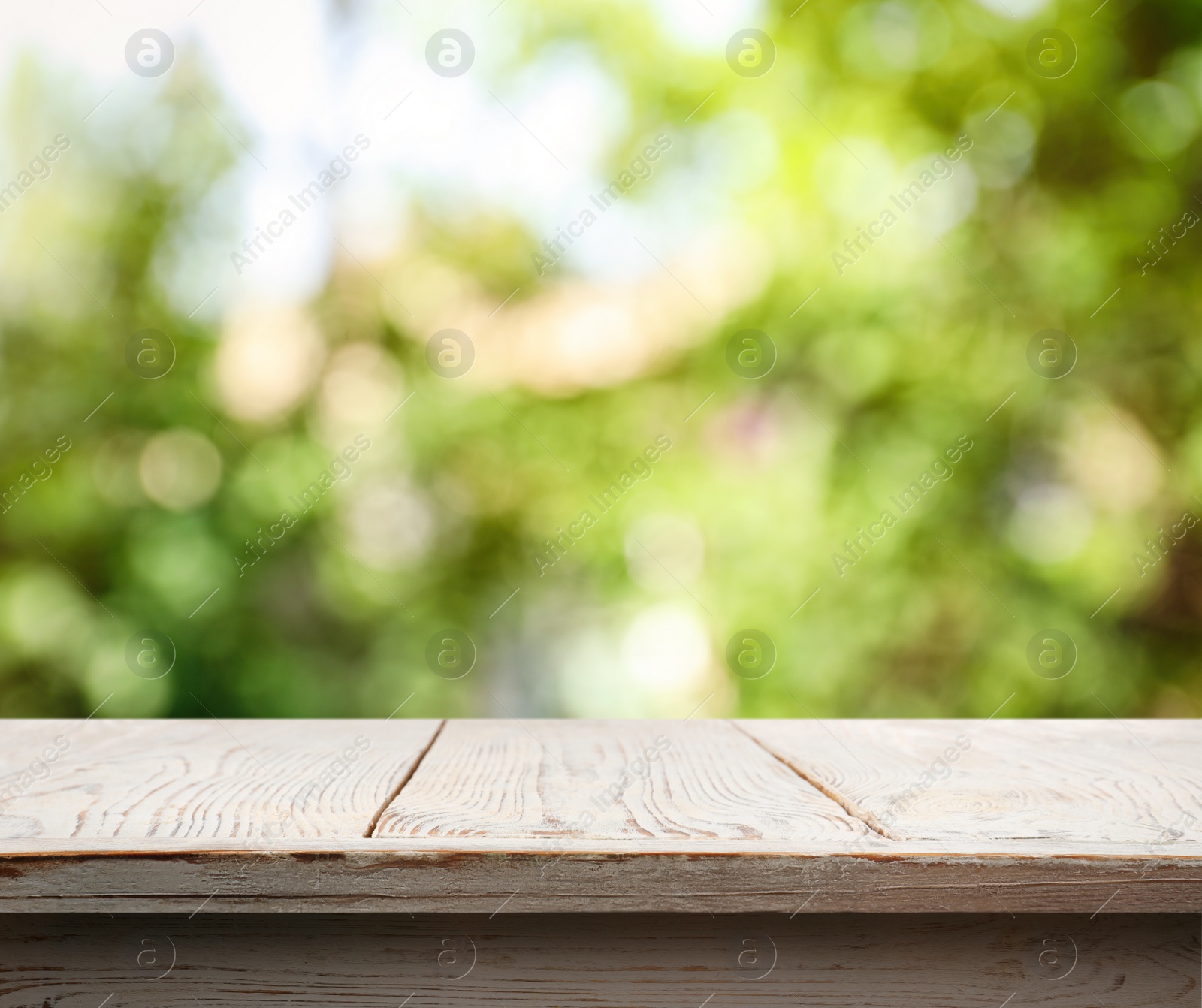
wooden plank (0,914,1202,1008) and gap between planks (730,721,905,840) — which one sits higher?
gap between planks (730,721,905,840)

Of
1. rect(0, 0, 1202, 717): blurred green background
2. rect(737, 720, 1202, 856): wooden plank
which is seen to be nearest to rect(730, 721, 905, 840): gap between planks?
rect(737, 720, 1202, 856): wooden plank

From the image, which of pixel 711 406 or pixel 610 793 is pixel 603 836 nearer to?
pixel 610 793

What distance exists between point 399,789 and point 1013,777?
53 cm

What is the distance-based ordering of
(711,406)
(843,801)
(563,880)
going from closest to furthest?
(563,880), (843,801), (711,406)

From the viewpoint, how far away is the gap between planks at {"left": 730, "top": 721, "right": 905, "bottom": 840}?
26.4 inches

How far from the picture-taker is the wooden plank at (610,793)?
67 cm

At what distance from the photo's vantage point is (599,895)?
2.07 ft

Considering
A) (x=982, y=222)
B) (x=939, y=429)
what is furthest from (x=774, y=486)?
(x=982, y=222)

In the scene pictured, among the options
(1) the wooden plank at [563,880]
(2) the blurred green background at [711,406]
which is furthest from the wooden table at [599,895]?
(2) the blurred green background at [711,406]

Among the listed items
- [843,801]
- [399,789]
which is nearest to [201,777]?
[399,789]

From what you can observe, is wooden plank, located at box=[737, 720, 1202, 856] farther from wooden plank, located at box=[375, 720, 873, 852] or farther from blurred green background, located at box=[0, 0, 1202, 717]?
blurred green background, located at box=[0, 0, 1202, 717]

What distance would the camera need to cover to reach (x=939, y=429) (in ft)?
12.2

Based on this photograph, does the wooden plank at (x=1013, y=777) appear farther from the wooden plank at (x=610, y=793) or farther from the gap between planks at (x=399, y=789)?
the gap between planks at (x=399, y=789)

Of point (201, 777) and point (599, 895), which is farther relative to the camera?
point (201, 777)
